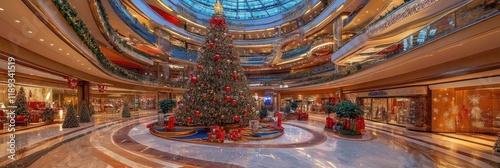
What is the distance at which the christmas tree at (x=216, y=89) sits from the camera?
342 inches

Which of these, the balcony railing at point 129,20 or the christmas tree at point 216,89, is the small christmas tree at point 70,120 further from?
the balcony railing at point 129,20

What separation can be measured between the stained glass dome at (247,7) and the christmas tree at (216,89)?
988 inches

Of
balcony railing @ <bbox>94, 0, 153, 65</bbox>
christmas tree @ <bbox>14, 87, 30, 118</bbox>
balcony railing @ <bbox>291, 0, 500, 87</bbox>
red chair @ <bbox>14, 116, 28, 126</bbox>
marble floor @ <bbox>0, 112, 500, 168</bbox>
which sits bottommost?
marble floor @ <bbox>0, 112, 500, 168</bbox>

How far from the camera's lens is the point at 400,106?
12.3m

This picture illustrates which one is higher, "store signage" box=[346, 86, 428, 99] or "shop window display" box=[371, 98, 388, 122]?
"store signage" box=[346, 86, 428, 99]

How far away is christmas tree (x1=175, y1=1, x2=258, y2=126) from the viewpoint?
8.69m

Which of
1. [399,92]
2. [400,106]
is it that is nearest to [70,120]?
[399,92]

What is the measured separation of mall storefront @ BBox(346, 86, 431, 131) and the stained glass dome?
21.0 metres

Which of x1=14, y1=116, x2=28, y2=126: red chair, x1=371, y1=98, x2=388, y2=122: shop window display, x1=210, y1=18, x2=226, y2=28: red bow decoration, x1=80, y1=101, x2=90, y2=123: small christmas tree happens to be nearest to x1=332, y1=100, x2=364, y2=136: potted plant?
x1=210, y1=18, x2=226, y2=28: red bow decoration

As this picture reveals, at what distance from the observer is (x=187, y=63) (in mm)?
28984

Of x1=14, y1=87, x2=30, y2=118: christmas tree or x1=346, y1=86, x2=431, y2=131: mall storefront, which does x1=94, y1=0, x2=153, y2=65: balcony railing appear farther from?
x1=346, y1=86, x2=431, y2=131: mall storefront

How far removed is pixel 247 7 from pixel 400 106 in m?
29.1

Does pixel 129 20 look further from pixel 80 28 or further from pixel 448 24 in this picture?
pixel 448 24

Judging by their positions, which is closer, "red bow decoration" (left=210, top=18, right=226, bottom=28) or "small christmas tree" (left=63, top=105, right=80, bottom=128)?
"red bow decoration" (left=210, top=18, right=226, bottom=28)
